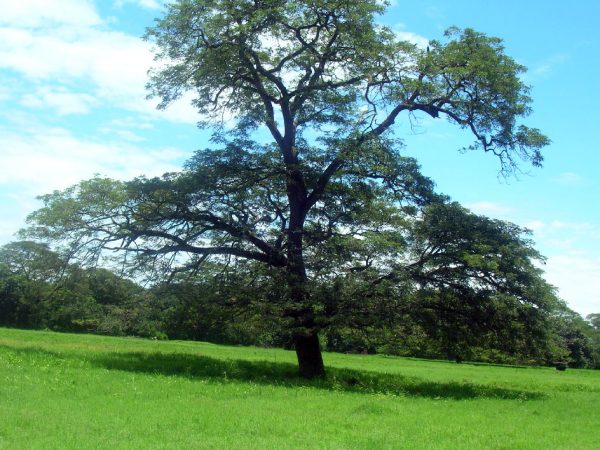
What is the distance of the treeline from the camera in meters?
18.2

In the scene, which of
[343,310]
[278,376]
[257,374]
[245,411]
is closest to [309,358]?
[278,376]

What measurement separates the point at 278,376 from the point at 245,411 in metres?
8.61

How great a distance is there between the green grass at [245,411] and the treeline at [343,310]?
1.60m

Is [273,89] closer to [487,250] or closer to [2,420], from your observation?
[487,250]

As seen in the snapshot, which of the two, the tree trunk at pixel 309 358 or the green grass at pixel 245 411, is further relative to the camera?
the tree trunk at pixel 309 358

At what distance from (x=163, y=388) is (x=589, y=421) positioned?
1060cm

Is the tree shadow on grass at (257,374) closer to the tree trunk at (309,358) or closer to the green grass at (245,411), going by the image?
the green grass at (245,411)

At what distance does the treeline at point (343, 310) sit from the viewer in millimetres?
18250

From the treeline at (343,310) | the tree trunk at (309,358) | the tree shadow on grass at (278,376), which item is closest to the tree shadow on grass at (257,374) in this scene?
the tree shadow on grass at (278,376)

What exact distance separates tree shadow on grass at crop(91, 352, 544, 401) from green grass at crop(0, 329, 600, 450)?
7cm

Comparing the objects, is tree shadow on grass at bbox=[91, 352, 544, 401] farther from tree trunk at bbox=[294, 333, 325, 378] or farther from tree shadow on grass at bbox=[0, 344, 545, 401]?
tree trunk at bbox=[294, 333, 325, 378]

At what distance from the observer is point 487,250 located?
61.1ft

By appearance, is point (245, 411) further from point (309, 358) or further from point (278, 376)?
point (309, 358)

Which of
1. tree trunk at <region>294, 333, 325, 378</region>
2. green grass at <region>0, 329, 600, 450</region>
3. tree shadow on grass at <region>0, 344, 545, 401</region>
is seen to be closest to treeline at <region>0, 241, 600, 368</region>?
tree trunk at <region>294, 333, 325, 378</region>
